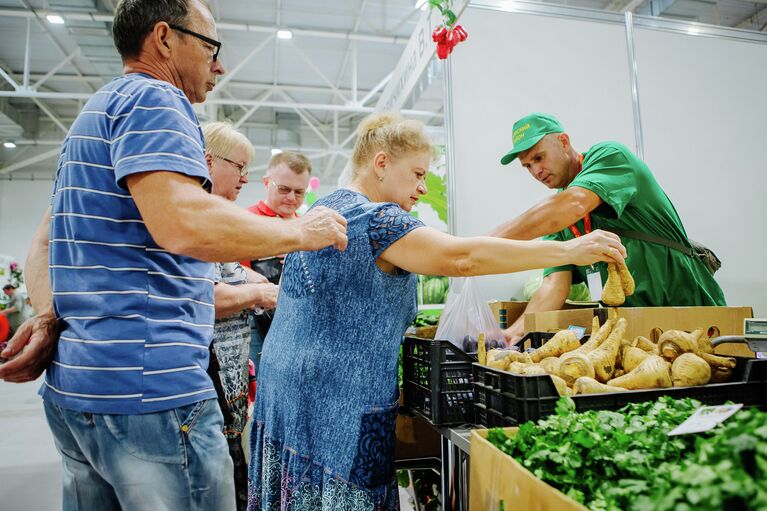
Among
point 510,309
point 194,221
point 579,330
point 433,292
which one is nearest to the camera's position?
point 194,221

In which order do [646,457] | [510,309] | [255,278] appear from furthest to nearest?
[510,309], [255,278], [646,457]

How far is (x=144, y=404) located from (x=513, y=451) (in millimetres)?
730

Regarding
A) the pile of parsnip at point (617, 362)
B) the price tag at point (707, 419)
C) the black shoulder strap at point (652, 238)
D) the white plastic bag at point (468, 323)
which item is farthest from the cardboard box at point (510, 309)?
the price tag at point (707, 419)

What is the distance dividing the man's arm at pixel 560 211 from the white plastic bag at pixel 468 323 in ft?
1.82

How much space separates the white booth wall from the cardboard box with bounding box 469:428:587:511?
81.3 inches

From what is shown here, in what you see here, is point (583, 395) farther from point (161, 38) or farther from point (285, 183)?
point (285, 183)

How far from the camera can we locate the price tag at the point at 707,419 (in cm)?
79

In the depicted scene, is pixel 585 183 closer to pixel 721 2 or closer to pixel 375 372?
pixel 375 372

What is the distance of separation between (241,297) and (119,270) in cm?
99

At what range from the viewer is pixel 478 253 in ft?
4.58

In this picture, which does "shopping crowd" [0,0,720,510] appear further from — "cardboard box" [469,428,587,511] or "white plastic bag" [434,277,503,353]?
"cardboard box" [469,428,587,511]

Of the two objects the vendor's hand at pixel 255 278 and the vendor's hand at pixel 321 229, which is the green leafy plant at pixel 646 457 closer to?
the vendor's hand at pixel 321 229

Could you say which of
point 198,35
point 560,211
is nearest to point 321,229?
point 198,35

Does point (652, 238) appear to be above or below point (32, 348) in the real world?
above
